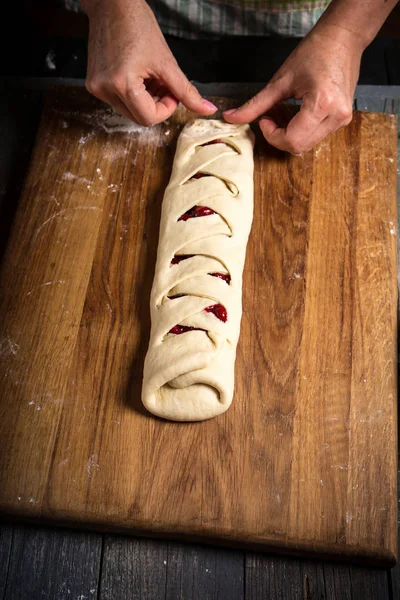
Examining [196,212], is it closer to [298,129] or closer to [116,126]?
[298,129]

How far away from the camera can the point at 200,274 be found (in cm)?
191

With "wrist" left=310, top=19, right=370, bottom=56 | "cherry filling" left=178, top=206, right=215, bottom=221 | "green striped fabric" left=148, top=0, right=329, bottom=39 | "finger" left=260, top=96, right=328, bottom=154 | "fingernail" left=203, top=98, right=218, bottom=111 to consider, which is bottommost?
"cherry filling" left=178, top=206, right=215, bottom=221

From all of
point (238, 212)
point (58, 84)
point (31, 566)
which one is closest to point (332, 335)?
point (238, 212)

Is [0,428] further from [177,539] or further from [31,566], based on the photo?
[177,539]

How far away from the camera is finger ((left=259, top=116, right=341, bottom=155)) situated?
6.78ft

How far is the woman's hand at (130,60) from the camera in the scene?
201 centimetres

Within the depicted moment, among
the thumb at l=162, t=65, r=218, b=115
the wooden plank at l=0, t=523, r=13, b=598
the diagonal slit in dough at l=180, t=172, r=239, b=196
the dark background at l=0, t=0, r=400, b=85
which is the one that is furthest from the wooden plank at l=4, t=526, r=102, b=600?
the dark background at l=0, t=0, r=400, b=85

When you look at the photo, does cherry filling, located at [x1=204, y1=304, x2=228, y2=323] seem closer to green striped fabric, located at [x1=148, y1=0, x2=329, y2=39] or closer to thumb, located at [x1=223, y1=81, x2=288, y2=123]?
thumb, located at [x1=223, y1=81, x2=288, y2=123]

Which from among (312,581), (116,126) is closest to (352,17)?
(116,126)

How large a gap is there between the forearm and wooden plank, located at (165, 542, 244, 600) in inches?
70.2

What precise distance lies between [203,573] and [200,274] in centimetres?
98

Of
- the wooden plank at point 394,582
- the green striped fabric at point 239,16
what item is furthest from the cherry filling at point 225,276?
the green striped fabric at point 239,16

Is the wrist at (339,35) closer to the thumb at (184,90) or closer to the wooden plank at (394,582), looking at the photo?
the thumb at (184,90)

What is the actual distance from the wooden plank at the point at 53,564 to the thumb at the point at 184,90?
1535mm
